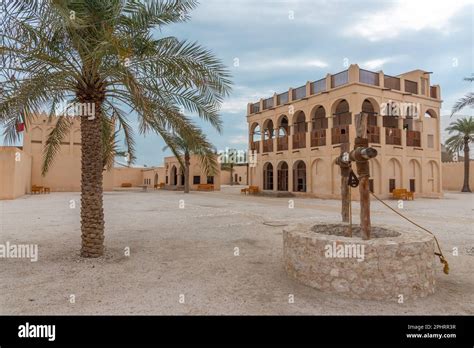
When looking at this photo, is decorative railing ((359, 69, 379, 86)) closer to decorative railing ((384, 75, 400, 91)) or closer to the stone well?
decorative railing ((384, 75, 400, 91))

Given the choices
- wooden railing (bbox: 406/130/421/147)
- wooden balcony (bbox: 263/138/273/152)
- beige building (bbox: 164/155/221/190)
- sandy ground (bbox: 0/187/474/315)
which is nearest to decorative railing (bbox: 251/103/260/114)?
wooden balcony (bbox: 263/138/273/152)

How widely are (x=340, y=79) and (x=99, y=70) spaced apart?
20845 millimetres

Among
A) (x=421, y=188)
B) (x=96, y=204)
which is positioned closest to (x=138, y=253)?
(x=96, y=204)

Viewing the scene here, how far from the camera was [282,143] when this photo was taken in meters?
28.9

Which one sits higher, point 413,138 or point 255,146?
point 255,146

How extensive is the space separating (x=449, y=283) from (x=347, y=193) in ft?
7.21

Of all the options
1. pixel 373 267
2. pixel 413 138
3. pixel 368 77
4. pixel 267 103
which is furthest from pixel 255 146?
pixel 373 267

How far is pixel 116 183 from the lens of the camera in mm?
51031

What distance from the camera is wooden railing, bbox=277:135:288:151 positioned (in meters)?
28.5

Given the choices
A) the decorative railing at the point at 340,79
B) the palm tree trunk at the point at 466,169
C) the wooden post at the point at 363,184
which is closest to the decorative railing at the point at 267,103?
the decorative railing at the point at 340,79

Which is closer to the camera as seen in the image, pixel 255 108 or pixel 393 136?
pixel 393 136

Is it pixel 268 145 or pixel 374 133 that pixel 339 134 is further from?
pixel 268 145

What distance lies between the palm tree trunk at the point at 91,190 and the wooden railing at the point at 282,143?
75.7 feet
